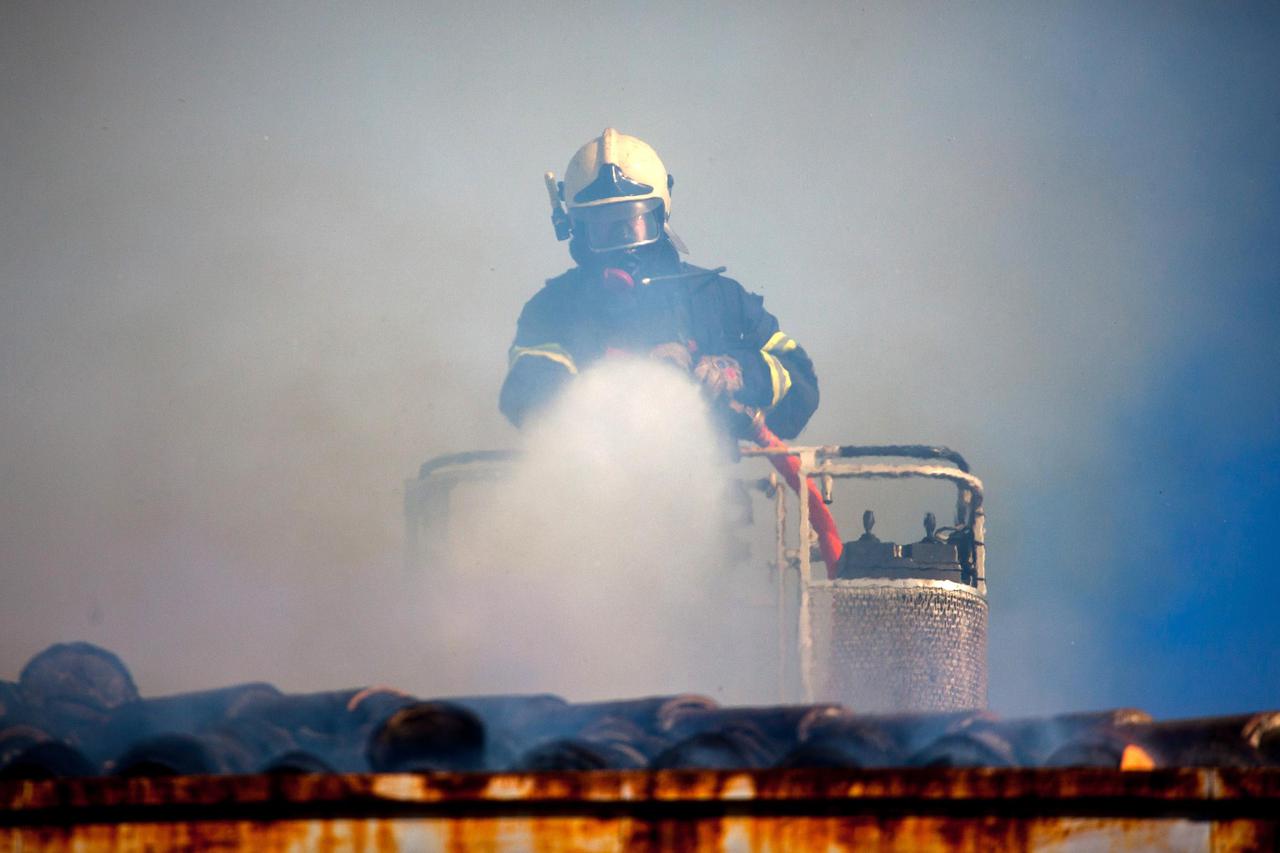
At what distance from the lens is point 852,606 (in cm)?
1248

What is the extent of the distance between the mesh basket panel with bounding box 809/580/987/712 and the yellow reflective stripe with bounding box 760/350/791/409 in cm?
201

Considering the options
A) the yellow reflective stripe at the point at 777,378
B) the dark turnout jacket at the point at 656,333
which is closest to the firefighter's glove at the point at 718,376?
the dark turnout jacket at the point at 656,333

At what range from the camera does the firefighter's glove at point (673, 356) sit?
13.6 m

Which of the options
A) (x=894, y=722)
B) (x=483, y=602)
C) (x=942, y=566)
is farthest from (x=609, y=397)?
(x=894, y=722)

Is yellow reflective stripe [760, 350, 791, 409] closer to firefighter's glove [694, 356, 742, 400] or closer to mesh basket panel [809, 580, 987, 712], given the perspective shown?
firefighter's glove [694, 356, 742, 400]

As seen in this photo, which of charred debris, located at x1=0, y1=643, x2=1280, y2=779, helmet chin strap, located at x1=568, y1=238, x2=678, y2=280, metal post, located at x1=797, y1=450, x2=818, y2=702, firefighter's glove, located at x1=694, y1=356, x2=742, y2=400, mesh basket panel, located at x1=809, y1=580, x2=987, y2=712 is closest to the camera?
charred debris, located at x1=0, y1=643, x2=1280, y2=779

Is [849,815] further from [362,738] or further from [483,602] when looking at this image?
[483,602]

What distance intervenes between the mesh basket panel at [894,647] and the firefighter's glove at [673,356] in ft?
7.46

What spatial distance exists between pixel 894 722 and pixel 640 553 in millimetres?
7294

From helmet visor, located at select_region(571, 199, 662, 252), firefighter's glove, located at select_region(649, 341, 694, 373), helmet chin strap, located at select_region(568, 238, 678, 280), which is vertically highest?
helmet visor, located at select_region(571, 199, 662, 252)

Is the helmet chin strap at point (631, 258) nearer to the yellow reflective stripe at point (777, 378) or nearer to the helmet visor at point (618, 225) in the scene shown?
the helmet visor at point (618, 225)

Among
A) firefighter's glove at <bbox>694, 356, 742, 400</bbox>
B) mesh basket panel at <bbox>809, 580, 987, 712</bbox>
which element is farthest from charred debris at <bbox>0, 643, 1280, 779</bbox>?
firefighter's glove at <bbox>694, 356, 742, 400</bbox>

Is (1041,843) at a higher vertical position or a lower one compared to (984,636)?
lower

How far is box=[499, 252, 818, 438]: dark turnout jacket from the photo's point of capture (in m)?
13.9
